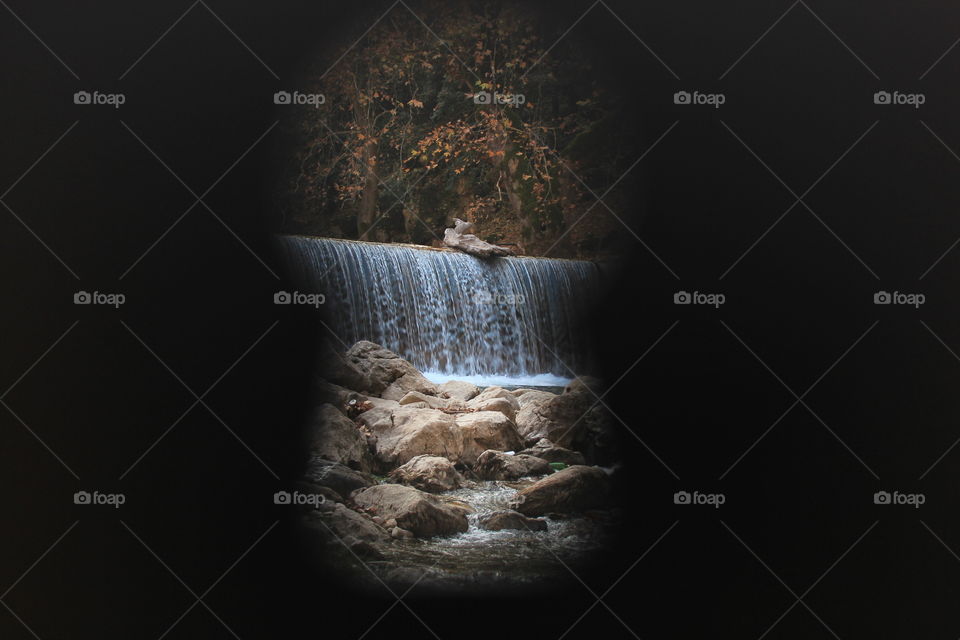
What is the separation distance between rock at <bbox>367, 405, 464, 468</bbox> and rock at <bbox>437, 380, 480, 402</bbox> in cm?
10

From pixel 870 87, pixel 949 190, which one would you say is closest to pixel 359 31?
pixel 870 87

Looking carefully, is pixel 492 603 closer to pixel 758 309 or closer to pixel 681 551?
pixel 681 551

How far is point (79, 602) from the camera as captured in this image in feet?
8.57

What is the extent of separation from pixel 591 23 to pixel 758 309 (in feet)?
4.70

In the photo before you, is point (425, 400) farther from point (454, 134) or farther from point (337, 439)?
point (454, 134)

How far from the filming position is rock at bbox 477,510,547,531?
262 centimetres

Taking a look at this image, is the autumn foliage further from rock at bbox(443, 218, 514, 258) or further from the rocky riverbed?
the rocky riverbed

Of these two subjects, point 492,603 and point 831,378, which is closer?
point 492,603

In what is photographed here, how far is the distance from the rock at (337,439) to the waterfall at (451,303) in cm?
37

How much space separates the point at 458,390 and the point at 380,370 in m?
0.33

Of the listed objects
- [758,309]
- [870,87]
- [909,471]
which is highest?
[870,87]

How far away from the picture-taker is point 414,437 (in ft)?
8.63

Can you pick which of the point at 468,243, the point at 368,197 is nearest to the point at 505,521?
the point at 468,243

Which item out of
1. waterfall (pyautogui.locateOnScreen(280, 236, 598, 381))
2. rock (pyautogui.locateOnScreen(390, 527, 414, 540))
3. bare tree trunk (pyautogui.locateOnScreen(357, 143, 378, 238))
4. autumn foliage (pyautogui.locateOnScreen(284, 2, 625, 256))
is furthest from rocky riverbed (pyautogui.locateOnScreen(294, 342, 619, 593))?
autumn foliage (pyautogui.locateOnScreen(284, 2, 625, 256))
